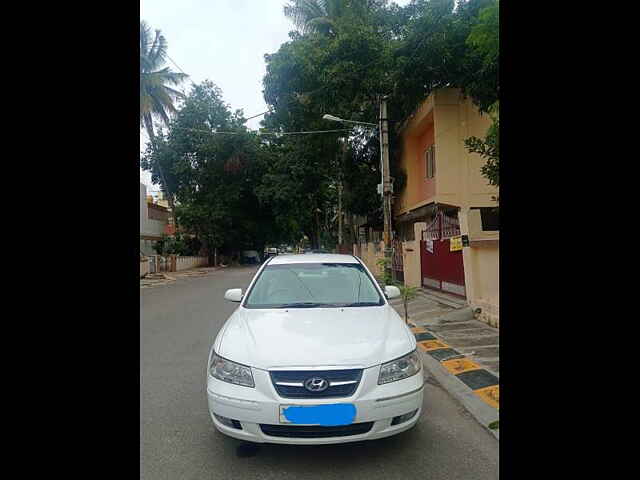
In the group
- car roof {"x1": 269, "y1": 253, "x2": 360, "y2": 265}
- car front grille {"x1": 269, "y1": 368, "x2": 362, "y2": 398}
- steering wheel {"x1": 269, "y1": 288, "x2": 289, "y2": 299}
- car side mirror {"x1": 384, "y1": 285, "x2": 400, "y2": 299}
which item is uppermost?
car roof {"x1": 269, "y1": 253, "x2": 360, "y2": 265}

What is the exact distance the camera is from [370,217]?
70.8 ft

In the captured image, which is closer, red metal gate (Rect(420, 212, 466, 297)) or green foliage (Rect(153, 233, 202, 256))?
red metal gate (Rect(420, 212, 466, 297))

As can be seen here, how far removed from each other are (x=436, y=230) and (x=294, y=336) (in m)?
9.06

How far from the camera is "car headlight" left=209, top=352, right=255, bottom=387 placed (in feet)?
9.14

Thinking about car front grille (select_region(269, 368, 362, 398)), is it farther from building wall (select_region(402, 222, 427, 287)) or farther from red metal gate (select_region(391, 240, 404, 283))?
red metal gate (select_region(391, 240, 404, 283))

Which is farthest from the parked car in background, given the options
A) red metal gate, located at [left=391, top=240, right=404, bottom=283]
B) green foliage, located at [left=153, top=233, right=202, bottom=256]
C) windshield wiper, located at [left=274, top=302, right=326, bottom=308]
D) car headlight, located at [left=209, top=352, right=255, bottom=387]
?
car headlight, located at [left=209, top=352, right=255, bottom=387]

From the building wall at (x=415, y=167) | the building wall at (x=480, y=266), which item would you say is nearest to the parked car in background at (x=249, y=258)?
the building wall at (x=415, y=167)

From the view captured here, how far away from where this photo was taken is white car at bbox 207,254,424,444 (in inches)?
104

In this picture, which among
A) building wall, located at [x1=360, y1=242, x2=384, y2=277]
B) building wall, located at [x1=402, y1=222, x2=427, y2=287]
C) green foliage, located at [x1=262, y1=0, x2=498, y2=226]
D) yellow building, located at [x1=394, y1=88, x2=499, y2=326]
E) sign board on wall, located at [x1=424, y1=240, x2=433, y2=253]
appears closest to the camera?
yellow building, located at [x1=394, y1=88, x2=499, y2=326]

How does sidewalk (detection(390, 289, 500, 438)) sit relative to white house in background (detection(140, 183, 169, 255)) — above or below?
below

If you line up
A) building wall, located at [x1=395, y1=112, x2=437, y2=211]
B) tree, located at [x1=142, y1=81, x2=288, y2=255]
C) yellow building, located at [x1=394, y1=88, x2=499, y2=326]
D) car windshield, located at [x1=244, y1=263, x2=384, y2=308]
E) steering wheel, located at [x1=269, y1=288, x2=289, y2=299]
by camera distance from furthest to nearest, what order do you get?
1. tree, located at [x1=142, y1=81, x2=288, y2=255]
2. building wall, located at [x1=395, y1=112, x2=437, y2=211]
3. yellow building, located at [x1=394, y1=88, x2=499, y2=326]
4. steering wheel, located at [x1=269, y1=288, x2=289, y2=299]
5. car windshield, located at [x1=244, y1=263, x2=384, y2=308]
